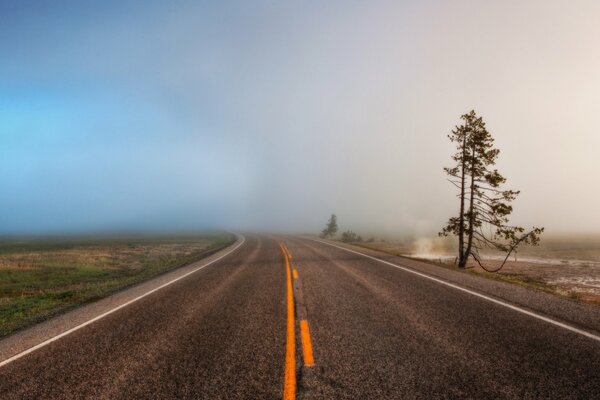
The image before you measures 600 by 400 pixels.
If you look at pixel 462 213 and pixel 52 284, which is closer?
pixel 52 284

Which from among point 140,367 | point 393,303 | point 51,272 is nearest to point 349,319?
point 393,303

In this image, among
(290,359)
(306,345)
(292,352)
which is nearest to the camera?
(290,359)

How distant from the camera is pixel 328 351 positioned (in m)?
5.24

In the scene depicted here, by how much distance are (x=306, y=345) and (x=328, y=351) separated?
43cm

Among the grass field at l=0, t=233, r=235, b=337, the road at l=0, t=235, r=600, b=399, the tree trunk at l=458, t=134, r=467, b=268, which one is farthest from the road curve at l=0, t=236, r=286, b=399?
the tree trunk at l=458, t=134, r=467, b=268

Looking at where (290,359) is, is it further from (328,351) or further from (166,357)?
(166,357)

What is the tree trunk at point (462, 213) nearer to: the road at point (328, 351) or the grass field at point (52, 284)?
the road at point (328, 351)

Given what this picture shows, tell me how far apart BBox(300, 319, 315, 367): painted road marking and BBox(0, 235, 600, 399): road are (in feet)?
0.06

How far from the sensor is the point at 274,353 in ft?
17.1

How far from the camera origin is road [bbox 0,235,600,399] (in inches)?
163

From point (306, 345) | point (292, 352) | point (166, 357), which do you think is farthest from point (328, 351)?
point (166, 357)

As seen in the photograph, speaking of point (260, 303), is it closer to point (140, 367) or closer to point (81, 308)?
point (140, 367)

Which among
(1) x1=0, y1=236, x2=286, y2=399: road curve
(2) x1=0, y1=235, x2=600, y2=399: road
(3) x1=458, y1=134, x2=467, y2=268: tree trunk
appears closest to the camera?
(2) x1=0, y1=235, x2=600, y2=399: road

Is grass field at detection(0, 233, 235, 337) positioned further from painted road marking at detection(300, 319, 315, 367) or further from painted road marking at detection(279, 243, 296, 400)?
painted road marking at detection(300, 319, 315, 367)
